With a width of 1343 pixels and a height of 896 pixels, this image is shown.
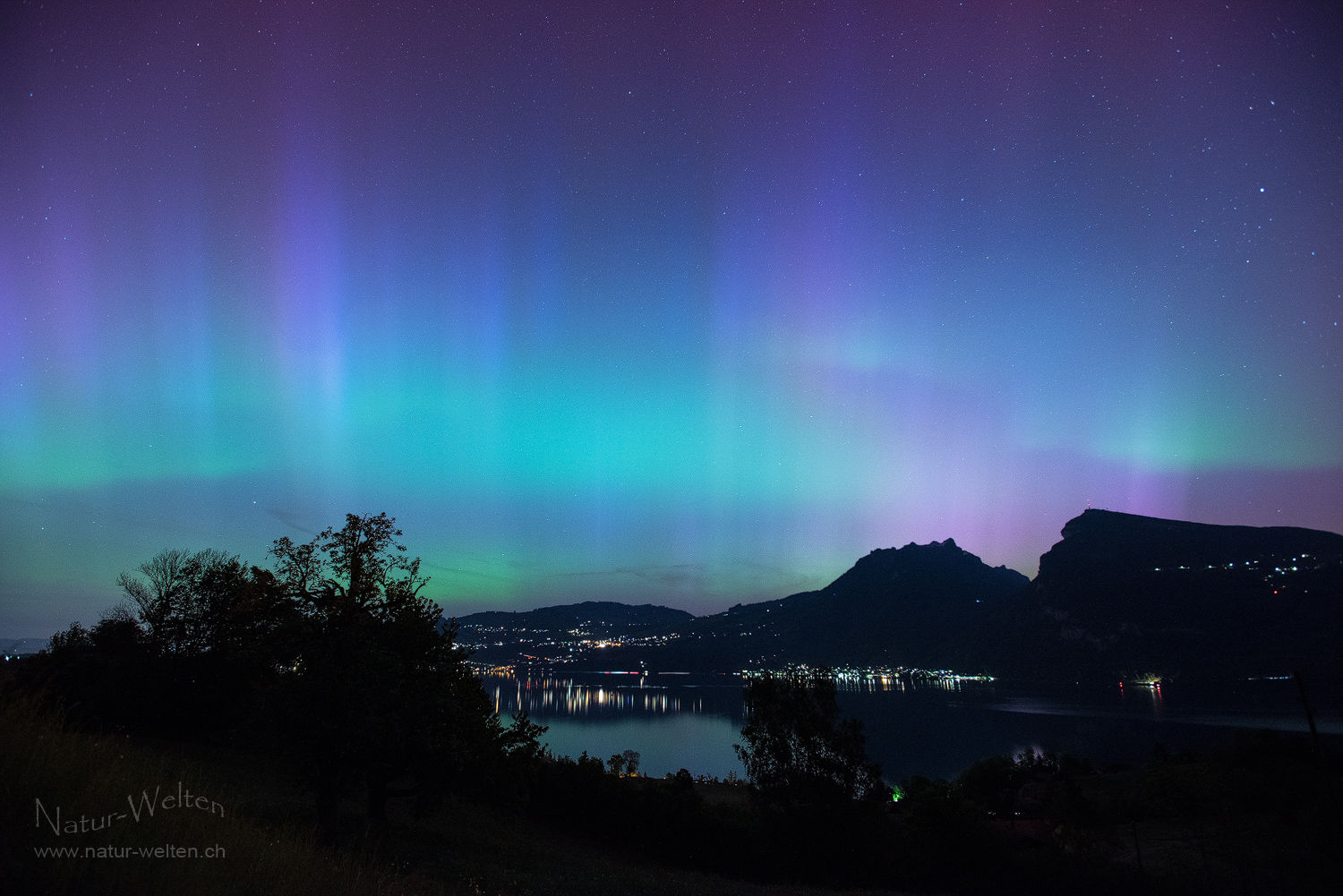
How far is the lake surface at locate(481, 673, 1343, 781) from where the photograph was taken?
294 ft

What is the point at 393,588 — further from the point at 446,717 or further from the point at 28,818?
the point at 28,818

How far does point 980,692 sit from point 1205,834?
16964cm

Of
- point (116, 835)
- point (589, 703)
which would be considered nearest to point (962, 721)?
point (589, 703)

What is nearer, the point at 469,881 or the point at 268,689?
the point at 469,881

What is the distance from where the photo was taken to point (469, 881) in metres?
13.8

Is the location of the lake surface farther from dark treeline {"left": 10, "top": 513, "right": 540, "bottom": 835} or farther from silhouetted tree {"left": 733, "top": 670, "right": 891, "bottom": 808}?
dark treeline {"left": 10, "top": 513, "right": 540, "bottom": 835}

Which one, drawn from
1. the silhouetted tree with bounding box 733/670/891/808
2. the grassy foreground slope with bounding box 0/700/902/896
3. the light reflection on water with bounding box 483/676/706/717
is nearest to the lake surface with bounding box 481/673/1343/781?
the light reflection on water with bounding box 483/676/706/717

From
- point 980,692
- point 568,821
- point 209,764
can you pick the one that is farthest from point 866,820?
point 980,692

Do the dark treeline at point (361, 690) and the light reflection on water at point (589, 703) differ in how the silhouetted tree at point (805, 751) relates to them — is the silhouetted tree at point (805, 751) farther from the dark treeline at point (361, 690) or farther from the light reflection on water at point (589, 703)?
the light reflection on water at point (589, 703)

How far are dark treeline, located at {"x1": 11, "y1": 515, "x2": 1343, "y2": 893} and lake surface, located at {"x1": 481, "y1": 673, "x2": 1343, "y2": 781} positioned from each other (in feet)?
127

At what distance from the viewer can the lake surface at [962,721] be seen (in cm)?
8962

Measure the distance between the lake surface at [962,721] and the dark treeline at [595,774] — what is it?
127 feet

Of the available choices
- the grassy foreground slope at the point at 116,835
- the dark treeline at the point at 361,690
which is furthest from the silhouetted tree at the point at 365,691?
the grassy foreground slope at the point at 116,835

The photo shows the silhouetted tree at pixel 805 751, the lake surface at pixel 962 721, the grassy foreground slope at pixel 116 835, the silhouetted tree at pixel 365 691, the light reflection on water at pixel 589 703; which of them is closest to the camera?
the grassy foreground slope at pixel 116 835
